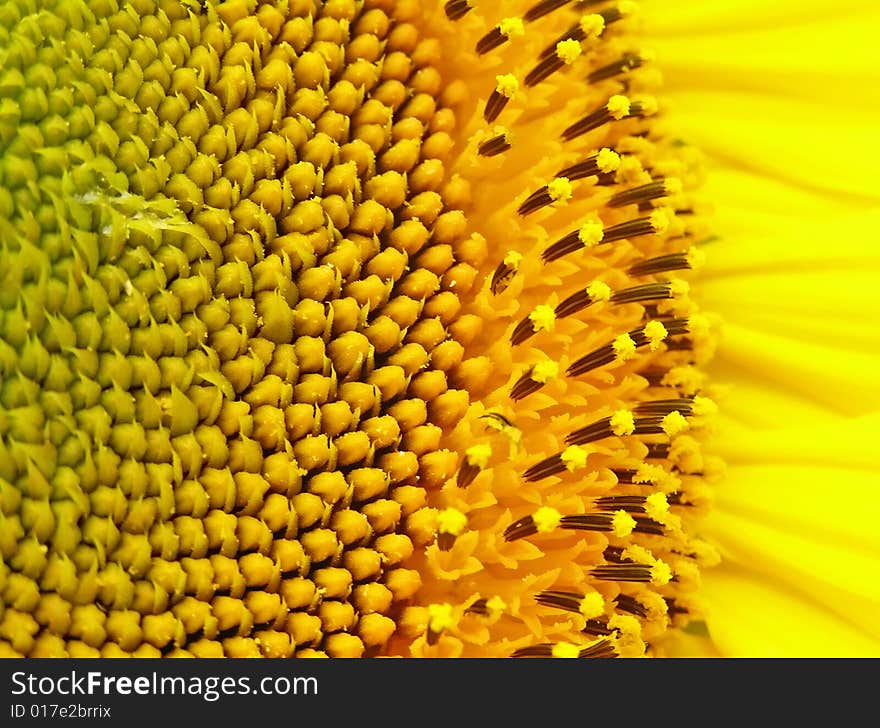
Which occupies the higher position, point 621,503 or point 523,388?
point 523,388

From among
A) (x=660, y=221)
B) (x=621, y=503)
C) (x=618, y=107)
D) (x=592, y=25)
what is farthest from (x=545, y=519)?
(x=592, y=25)

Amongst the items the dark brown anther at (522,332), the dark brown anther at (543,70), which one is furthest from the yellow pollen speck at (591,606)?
the dark brown anther at (543,70)

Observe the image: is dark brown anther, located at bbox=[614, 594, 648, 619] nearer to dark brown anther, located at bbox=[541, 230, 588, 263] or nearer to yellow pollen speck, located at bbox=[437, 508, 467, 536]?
yellow pollen speck, located at bbox=[437, 508, 467, 536]

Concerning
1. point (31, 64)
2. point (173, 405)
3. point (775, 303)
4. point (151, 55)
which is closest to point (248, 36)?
point (151, 55)

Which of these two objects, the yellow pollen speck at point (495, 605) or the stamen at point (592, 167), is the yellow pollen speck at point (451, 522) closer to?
the yellow pollen speck at point (495, 605)

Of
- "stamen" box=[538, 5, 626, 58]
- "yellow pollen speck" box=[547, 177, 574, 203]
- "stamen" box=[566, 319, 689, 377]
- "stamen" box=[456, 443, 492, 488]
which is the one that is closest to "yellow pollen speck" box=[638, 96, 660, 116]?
"stamen" box=[538, 5, 626, 58]

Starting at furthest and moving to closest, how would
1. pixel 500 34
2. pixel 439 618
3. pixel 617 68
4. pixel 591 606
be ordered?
pixel 617 68, pixel 500 34, pixel 591 606, pixel 439 618

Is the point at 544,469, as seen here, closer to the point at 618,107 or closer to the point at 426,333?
the point at 426,333

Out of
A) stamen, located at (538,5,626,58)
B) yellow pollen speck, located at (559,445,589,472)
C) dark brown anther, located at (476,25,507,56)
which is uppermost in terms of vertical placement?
stamen, located at (538,5,626,58)
